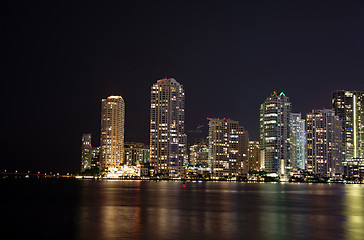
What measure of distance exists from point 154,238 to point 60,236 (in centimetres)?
923

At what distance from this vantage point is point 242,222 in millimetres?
54062

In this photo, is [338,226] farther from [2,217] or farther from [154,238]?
[2,217]

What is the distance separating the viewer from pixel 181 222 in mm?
53031

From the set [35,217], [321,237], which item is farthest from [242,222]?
[35,217]

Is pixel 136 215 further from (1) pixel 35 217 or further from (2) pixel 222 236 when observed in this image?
(2) pixel 222 236

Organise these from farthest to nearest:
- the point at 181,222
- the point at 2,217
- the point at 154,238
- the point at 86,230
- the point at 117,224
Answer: the point at 2,217 < the point at 181,222 < the point at 117,224 < the point at 86,230 < the point at 154,238

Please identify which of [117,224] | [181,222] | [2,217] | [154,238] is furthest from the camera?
[2,217]

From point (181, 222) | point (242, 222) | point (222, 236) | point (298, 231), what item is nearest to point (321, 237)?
point (298, 231)

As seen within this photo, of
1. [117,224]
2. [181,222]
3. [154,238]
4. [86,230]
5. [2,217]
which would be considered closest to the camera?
[154,238]

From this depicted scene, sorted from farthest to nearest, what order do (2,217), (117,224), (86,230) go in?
(2,217)
(117,224)
(86,230)

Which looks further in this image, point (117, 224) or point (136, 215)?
point (136, 215)

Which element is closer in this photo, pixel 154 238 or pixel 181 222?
pixel 154 238

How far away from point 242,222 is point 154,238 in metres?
16.5

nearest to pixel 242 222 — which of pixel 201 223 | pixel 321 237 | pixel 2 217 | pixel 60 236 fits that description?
pixel 201 223
